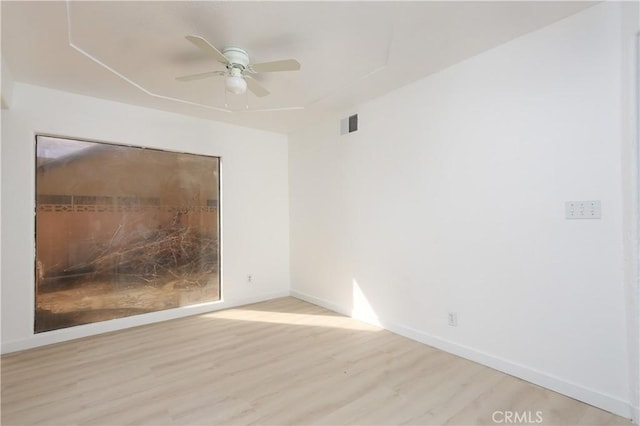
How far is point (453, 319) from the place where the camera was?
9.17 ft

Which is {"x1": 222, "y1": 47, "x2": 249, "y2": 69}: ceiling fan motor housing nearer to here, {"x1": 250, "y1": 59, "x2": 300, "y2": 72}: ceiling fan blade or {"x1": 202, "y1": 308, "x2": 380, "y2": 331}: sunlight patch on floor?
{"x1": 250, "y1": 59, "x2": 300, "y2": 72}: ceiling fan blade

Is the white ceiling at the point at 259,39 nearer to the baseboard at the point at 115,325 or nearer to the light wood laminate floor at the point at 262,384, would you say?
the baseboard at the point at 115,325

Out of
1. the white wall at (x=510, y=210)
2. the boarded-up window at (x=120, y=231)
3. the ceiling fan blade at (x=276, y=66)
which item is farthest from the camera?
the boarded-up window at (x=120, y=231)

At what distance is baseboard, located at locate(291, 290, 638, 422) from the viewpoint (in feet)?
6.40

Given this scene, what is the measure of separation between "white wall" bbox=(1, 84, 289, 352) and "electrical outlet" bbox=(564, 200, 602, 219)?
12.1ft

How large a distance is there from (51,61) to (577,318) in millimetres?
4559

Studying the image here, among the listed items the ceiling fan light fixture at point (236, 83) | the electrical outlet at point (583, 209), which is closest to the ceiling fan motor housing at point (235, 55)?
the ceiling fan light fixture at point (236, 83)

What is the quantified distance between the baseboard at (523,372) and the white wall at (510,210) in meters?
0.01

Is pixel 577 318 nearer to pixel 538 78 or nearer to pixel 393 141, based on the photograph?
pixel 538 78

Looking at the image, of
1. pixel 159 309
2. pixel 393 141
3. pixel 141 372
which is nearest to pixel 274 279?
pixel 159 309

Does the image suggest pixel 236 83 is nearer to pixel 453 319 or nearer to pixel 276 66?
pixel 276 66

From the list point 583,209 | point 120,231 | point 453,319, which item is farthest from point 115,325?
point 583,209

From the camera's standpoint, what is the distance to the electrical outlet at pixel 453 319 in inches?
109

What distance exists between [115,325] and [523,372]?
13.4 feet
